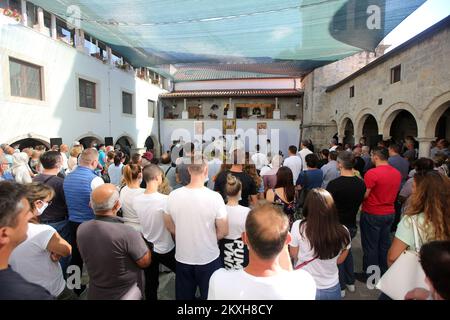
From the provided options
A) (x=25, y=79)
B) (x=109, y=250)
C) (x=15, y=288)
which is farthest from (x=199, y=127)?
(x=15, y=288)

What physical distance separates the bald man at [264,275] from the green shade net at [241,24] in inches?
222

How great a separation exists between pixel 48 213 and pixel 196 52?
8153 mm

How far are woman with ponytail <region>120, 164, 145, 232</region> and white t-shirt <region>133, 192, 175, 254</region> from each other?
8.1 inches

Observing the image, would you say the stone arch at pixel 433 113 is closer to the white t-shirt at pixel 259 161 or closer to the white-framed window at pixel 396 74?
the white-framed window at pixel 396 74

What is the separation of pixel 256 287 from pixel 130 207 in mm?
→ 1921

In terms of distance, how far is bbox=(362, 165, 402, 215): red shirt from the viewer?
10.00ft

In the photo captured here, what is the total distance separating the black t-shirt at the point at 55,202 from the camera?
2.79 metres

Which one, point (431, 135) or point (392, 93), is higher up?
point (392, 93)

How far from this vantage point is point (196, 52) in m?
9.33

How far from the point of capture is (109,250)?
5.84 ft

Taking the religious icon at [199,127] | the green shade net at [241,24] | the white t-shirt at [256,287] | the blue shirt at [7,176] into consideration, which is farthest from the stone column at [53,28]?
the white t-shirt at [256,287]

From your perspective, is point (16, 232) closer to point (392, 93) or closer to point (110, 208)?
point (110, 208)

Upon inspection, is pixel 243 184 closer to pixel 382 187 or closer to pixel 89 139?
pixel 382 187
